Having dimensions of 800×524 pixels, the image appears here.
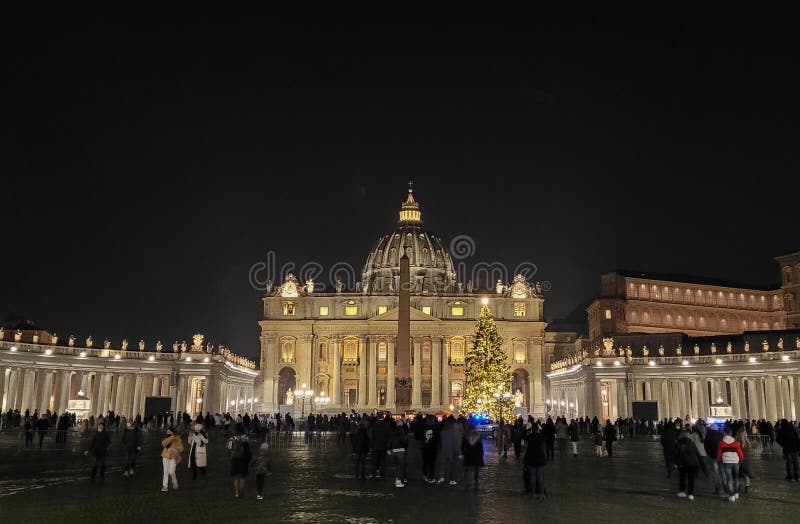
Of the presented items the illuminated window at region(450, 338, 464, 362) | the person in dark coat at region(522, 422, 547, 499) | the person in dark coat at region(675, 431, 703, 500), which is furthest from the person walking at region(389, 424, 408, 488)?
the illuminated window at region(450, 338, 464, 362)

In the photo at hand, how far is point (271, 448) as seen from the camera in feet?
125

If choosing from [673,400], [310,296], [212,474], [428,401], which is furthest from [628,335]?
[212,474]

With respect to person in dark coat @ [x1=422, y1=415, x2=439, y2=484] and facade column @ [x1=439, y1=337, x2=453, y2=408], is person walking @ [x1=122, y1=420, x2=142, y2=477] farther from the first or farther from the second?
facade column @ [x1=439, y1=337, x2=453, y2=408]

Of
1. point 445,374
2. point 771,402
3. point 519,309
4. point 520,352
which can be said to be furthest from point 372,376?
point 771,402

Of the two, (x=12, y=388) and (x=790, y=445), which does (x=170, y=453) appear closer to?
(x=790, y=445)

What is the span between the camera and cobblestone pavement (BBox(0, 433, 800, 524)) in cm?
1459

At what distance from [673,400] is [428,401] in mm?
41435

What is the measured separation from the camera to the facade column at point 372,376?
355ft

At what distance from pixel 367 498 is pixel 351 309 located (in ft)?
320

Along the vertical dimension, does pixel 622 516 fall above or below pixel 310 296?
below

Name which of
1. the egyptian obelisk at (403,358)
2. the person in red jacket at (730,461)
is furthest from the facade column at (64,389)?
the person in red jacket at (730,461)

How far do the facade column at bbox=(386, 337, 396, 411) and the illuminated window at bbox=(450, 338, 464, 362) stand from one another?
8.97 meters

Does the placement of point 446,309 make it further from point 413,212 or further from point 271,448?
point 271,448

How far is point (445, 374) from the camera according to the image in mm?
109625
